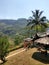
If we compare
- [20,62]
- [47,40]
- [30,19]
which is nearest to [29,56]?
[20,62]

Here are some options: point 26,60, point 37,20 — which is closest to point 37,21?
point 37,20

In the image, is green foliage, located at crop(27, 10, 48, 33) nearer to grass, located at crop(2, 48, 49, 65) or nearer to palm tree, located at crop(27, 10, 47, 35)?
palm tree, located at crop(27, 10, 47, 35)

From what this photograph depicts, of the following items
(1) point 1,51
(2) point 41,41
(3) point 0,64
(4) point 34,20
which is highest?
(4) point 34,20

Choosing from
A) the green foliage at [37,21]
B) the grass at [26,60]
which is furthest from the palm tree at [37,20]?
the grass at [26,60]

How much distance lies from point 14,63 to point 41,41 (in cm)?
672

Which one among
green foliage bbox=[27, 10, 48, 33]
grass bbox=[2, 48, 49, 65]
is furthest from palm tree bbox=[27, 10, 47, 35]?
grass bbox=[2, 48, 49, 65]

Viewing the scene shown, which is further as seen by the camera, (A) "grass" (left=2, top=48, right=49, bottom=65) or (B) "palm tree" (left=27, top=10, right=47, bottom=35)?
(B) "palm tree" (left=27, top=10, right=47, bottom=35)

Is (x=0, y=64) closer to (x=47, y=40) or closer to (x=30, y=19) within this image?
(x=47, y=40)

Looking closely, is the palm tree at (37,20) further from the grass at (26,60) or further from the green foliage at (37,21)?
the grass at (26,60)

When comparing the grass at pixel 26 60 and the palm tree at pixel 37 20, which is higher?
the palm tree at pixel 37 20

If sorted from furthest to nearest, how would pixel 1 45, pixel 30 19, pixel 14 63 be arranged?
pixel 30 19, pixel 1 45, pixel 14 63

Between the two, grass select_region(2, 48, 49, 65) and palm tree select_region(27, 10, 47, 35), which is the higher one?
palm tree select_region(27, 10, 47, 35)

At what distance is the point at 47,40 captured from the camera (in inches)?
1013

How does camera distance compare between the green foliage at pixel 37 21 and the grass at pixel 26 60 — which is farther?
the green foliage at pixel 37 21
